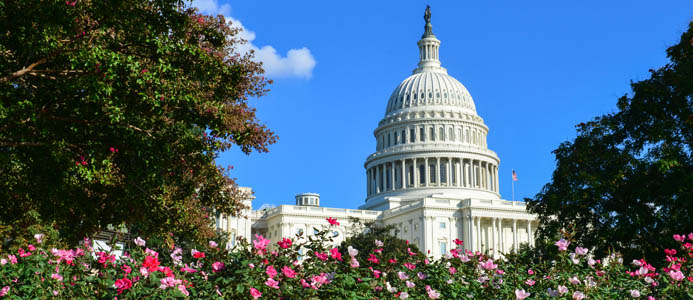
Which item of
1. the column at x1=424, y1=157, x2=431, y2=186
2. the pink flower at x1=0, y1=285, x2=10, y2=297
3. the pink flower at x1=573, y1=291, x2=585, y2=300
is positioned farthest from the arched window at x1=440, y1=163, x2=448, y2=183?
the pink flower at x1=0, y1=285, x2=10, y2=297

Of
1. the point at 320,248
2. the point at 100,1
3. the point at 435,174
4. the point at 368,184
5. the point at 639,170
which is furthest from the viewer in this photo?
the point at 368,184

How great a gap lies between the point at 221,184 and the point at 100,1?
13097 millimetres

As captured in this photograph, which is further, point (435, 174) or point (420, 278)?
point (435, 174)

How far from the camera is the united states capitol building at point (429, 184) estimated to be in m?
136

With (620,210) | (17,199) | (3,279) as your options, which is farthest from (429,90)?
(3,279)

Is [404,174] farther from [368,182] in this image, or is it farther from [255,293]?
[255,293]

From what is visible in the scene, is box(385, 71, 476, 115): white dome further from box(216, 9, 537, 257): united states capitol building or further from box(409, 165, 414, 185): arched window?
box(409, 165, 414, 185): arched window

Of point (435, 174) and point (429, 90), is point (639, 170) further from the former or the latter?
point (429, 90)

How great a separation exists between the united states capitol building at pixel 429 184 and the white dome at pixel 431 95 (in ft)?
0.67

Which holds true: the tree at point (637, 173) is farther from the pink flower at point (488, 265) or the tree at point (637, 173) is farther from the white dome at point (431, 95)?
the white dome at point (431, 95)

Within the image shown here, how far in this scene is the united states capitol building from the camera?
135875 mm

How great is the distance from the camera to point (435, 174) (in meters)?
157

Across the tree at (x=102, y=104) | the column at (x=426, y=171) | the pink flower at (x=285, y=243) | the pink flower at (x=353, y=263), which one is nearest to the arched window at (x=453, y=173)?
the column at (x=426, y=171)

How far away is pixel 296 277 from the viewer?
12.7 meters
